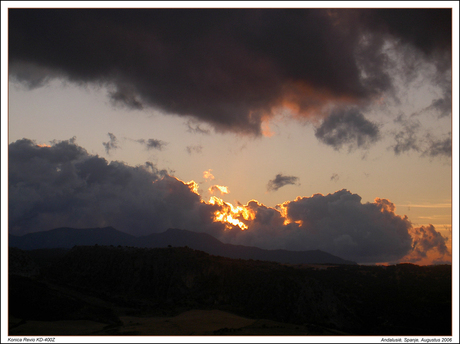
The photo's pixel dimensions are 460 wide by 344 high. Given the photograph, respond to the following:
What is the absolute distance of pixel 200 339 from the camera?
34.5 meters

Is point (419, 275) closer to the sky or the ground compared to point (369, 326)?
closer to the sky

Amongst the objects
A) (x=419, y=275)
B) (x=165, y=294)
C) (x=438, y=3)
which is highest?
(x=438, y=3)

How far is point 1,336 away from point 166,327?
93.5ft

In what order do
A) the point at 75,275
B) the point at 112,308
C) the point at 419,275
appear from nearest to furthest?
the point at 112,308
the point at 419,275
the point at 75,275

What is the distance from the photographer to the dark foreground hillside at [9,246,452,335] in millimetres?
56781

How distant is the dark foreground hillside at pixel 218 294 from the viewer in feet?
186

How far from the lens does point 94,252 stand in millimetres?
102312

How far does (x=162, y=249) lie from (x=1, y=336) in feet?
229

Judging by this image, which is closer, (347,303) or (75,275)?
(347,303)

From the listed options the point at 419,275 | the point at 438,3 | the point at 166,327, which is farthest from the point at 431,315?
the point at 438,3

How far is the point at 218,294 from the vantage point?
3297 inches

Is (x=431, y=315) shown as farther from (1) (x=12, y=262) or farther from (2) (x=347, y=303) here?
(1) (x=12, y=262)

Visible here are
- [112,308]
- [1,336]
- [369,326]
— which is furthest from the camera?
[112,308]

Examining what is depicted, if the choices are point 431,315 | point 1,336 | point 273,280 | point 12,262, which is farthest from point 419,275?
point 12,262
